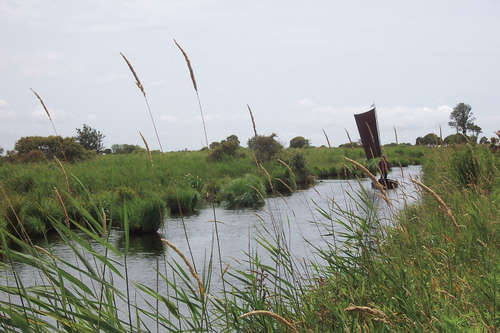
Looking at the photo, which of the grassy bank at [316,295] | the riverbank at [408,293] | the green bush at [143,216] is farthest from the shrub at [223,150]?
the riverbank at [408,293]

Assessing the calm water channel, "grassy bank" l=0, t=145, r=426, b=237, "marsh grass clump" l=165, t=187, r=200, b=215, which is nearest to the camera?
the calm water channel

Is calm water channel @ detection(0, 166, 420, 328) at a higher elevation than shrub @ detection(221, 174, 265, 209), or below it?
below

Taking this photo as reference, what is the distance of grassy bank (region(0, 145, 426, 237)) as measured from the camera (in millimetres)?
7484

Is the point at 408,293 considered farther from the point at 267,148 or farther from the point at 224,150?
the point at 224,150

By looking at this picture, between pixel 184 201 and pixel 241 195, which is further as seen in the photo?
pixel 241 195

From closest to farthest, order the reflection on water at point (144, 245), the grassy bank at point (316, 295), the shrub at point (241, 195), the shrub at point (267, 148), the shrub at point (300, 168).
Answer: the grassy bank at point (316, 295) → the reflection on water at point (144, 245) → the shrub at point (241, 195) → the shrub at point (300, 168) → the shrub at point (267, 148)

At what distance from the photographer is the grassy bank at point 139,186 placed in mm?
7484

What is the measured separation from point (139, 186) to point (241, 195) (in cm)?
269

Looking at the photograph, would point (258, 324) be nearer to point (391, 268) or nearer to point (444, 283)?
point (391, 268)

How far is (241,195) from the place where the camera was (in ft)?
37.7

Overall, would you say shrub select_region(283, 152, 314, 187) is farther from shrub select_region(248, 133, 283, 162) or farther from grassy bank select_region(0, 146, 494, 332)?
grassy bank select_region(0, 146, 494, 332)

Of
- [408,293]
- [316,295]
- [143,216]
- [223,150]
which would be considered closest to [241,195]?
[143,216]

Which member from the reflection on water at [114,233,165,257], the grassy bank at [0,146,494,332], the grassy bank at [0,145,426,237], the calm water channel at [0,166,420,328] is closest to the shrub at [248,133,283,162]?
the grassy bank at [0,145,426,237]

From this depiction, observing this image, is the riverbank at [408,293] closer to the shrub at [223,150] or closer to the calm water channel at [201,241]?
the calm water channel at [201,241]
